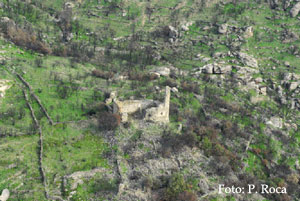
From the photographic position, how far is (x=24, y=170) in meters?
36.3

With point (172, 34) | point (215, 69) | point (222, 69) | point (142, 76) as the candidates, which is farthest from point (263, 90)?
point (172, 34)

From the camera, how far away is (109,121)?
4706 cm

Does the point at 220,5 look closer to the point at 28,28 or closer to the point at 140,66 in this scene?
the point at 140,66

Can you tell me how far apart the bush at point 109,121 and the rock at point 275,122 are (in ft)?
121

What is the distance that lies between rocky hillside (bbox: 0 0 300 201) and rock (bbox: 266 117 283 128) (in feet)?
1.19

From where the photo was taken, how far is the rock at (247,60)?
8562cm

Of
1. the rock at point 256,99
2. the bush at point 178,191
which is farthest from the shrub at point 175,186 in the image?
the rock at point 256,99

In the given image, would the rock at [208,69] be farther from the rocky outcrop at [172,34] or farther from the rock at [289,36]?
the rock at [289,36]

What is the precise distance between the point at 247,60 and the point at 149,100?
46.6m

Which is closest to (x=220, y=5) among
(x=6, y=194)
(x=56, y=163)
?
(x=56, y=163)

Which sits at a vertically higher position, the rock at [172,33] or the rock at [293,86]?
the rock at [172,33]

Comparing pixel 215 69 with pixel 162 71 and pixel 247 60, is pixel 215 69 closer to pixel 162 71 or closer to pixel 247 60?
pixel 247 60

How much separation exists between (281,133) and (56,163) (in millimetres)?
48105

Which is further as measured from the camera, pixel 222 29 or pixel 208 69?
pixel 222 29
